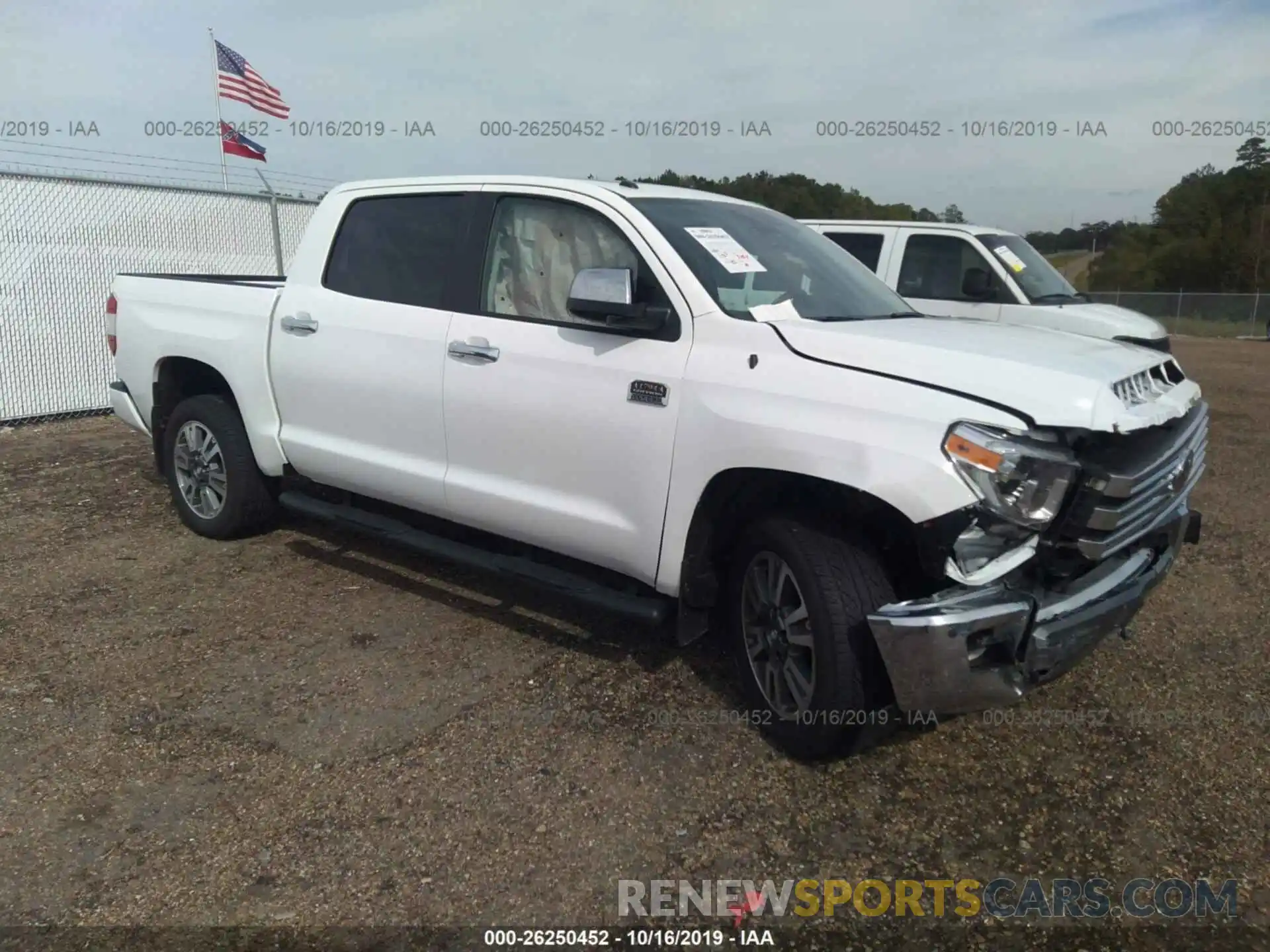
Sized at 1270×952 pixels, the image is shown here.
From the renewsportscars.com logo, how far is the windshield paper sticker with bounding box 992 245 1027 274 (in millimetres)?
6502

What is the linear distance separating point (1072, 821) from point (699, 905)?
1.24 meters

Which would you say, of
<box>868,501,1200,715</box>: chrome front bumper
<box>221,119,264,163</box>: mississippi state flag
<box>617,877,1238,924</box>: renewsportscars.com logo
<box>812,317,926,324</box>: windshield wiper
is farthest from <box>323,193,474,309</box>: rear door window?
<box>221,119,264,163</box>: mississippi state flag

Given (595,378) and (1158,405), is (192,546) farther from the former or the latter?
(1158,405)

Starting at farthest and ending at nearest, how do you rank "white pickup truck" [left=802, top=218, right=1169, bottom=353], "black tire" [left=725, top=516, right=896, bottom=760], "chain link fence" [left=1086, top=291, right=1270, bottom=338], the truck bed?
"chain link fence" [left=1086, top=291, right=1270, bottom=338]
"white pickup truck" [left=802, top=218, right=1169, bottom=353]
the truck bed
"black tire" [left=725, top=516, right=896, bottom=760]

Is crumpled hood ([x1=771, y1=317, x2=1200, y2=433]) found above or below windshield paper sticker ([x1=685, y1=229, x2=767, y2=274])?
below

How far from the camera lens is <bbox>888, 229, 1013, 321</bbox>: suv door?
827 cm

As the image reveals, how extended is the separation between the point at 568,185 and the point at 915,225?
5.44 metres

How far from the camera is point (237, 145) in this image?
41.1 feet

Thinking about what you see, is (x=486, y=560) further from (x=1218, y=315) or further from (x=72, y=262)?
(x=1218, y=315)

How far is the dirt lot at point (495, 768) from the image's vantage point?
9.11ft

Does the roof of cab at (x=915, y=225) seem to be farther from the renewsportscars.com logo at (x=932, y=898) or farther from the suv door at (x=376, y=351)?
the renewsportscars.com logo at (x=932, y=898)

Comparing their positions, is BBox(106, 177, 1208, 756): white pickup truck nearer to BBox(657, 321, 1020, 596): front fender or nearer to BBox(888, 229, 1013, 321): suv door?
BBox(657, 321, 1020, 596): front fender

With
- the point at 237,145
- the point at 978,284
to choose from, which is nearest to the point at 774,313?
the point at 978,284

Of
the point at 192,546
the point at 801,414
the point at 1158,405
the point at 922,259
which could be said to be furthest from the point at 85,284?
the point at 1158,405
